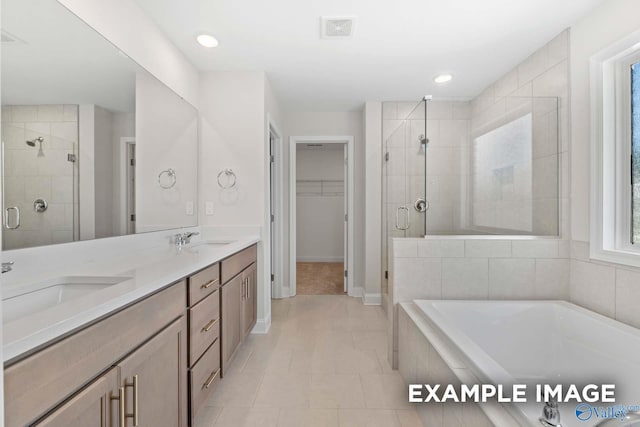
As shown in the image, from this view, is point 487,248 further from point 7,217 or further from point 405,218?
point 7,217

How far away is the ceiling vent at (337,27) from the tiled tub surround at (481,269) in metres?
1.52

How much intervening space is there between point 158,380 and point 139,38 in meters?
1.95

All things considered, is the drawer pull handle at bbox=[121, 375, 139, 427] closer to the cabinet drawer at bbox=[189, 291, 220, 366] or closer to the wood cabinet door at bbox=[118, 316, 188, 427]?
the wood cabinet door at bbox=[118, 316, 188, 427]

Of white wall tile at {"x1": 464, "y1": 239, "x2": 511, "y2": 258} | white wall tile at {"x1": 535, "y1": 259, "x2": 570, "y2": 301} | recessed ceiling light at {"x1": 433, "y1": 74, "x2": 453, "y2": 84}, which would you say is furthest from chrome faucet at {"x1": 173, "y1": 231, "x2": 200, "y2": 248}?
recessed ceiling light at {"x1": 433, "y1": 74, "x2": 453, "y2": 84}

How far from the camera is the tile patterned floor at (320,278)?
4.05 m

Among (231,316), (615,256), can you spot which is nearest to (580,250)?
(615,256)

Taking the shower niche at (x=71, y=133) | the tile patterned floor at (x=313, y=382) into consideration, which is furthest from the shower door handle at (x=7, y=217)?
the tile patterned floor at (x=313, y=382)

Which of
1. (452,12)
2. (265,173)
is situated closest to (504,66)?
(452,12)

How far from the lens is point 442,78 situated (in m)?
2.93

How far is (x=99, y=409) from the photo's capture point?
34.3 inches

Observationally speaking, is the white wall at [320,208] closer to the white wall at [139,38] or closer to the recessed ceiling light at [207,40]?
the white wall at [139,38]

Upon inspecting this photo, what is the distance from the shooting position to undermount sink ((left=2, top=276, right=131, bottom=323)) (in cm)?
106

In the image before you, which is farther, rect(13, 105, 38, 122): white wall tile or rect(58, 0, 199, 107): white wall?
rect(58, 0, 199, 107): white wall

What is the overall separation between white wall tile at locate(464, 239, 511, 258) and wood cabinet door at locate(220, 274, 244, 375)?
1.57 meters
